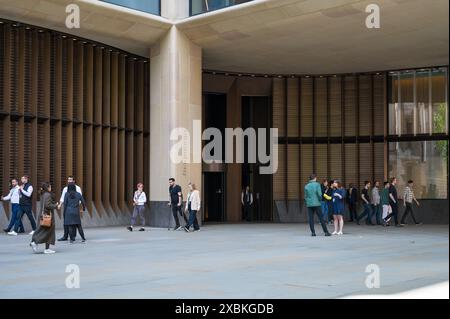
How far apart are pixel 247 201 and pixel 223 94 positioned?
16.2 feet

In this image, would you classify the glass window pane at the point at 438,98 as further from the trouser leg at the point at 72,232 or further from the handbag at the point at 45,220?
the handbag at the point at 45,220

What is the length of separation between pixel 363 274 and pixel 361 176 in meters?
19.6

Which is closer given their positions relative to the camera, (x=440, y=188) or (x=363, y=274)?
(x=363, y=274)

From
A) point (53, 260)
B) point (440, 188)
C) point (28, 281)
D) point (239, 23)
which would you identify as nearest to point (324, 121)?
point (440, 188)

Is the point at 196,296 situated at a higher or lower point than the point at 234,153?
lower

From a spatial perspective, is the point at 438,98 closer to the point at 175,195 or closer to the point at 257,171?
the point at 257,171

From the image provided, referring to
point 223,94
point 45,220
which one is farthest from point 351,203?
point 45,220

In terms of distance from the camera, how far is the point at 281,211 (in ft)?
96.1

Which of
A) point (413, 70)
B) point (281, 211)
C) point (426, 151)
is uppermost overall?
point (413, 70)

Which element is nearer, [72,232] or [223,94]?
[72,232]

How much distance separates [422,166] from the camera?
28.1 m

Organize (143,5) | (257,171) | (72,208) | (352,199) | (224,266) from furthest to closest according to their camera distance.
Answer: (257,171) → (352,199) → (143,5) → (72,208) → (224,266)

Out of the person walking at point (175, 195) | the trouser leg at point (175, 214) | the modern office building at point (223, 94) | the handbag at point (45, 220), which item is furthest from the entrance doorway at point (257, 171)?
the handbag at point (45, 220)
